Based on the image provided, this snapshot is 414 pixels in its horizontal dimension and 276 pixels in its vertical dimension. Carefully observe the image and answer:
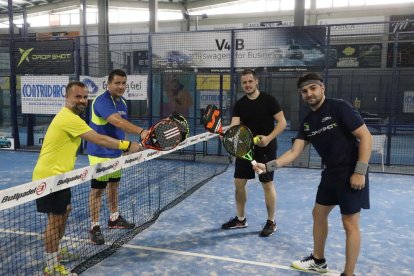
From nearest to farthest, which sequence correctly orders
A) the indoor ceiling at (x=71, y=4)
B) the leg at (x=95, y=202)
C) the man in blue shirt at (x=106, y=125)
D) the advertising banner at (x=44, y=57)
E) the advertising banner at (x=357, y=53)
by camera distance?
the man in blue shirt at (x=106, y=125)
the leg at (x=95, y=202)
the advertising banner at (x=44, y=57)
the advertising banner at (x=357, y=53)
the indoor ceiling at (x=71, y=4)

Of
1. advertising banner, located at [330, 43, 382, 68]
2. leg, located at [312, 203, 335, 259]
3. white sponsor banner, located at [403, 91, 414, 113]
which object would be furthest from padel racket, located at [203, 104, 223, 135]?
white sponsor banner, located at [403, 91, 414, 113]

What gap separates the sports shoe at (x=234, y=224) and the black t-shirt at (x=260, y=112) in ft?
4.09

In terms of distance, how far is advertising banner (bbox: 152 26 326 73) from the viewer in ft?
30.1

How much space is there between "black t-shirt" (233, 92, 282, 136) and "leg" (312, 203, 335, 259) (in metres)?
1.50

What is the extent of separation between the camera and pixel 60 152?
11.8 ft

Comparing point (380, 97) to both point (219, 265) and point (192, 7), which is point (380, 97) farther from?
point (219, 265)

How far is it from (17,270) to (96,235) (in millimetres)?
956

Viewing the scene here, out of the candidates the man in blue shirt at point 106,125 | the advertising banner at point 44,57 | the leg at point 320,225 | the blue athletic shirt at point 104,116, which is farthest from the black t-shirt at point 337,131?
the advertising banner at point 44,57

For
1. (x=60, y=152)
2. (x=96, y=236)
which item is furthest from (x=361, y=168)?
(x=96, y=236)

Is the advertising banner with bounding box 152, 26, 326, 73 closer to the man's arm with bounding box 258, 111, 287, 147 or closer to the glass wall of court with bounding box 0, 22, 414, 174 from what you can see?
the glass wall of court with bounding box 0, 22, 414, 174

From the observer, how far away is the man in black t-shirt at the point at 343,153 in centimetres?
330

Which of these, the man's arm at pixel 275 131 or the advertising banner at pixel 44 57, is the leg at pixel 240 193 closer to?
the man's arm at pixel 275 131

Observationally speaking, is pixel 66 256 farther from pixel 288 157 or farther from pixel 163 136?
pixel 288 157

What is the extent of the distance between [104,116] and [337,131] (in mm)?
2626
